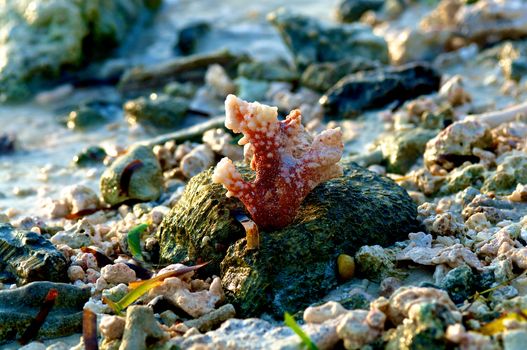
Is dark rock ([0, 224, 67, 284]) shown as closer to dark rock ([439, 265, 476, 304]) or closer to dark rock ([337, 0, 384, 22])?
dark rock ([439, 265, 476, 304])

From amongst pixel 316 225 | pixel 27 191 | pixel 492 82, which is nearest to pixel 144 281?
pixel 316 225

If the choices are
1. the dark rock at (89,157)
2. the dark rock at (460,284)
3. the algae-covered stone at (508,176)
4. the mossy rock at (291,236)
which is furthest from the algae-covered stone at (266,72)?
the dark rock at (460,284)

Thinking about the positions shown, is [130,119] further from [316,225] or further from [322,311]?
[322,311]

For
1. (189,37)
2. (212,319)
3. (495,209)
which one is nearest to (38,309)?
(212,319)

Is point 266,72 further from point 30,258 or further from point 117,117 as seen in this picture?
point 30,258

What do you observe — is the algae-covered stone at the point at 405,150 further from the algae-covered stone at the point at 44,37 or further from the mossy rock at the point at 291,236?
the algae-covered stone at the point at 44,37
